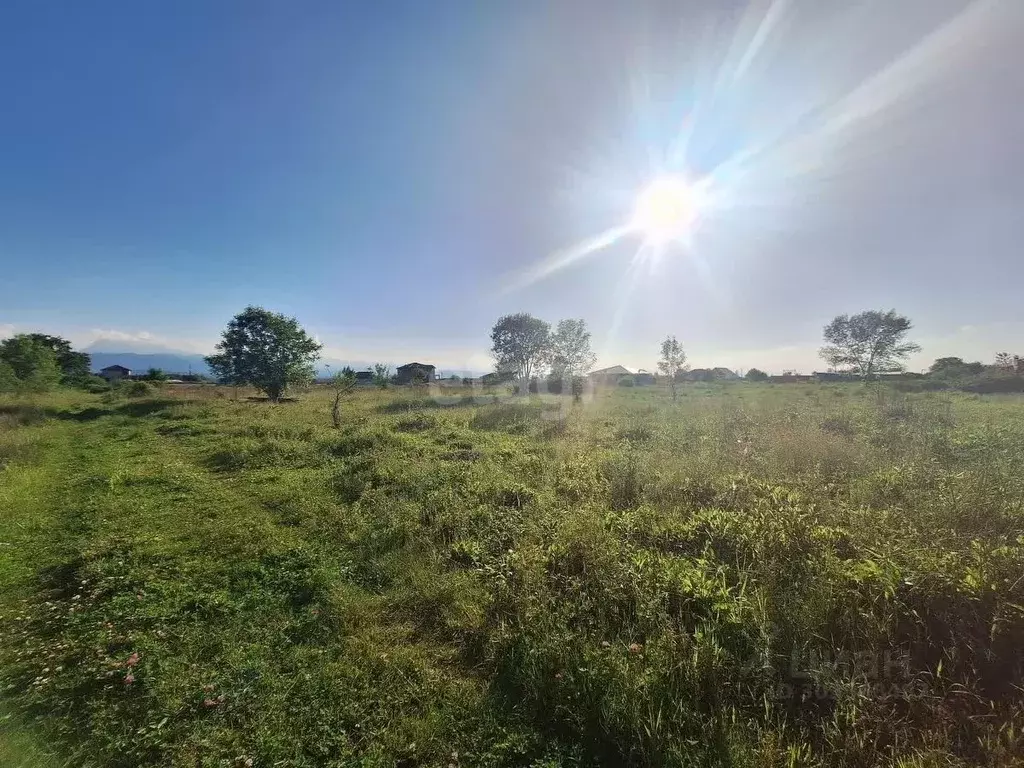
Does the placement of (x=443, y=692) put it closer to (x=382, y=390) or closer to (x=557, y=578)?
(x=557, y=578)

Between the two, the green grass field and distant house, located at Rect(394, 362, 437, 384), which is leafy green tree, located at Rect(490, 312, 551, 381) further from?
the green grass field

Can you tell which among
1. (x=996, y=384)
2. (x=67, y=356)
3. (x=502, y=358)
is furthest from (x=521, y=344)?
(x=67, y=356)

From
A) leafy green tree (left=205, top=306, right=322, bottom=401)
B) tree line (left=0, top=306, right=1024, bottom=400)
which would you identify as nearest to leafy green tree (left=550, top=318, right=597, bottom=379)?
tree line (left=0, top=306, right=1024, bottom=400)

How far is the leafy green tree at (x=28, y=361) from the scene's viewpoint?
86.7ft

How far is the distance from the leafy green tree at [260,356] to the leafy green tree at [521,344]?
946 inches

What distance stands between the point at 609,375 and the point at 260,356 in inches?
1521

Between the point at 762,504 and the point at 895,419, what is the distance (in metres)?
11.7

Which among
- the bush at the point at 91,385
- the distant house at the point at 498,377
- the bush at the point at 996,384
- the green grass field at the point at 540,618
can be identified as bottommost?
the green grass field at the point at 540,618

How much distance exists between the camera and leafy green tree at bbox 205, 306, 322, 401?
29609mm

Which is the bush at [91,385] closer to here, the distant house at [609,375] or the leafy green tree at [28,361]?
the leafy green tree at [28,361]

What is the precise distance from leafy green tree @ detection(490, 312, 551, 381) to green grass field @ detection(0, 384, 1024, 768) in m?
40.6

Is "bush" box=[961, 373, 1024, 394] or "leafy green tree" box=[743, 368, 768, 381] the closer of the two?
"bush" box=[961, 373, 1024, 394]

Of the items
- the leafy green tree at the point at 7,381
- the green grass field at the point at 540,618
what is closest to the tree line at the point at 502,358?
the leafy green tree at the point at 7,381

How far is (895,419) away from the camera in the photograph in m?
12.6
